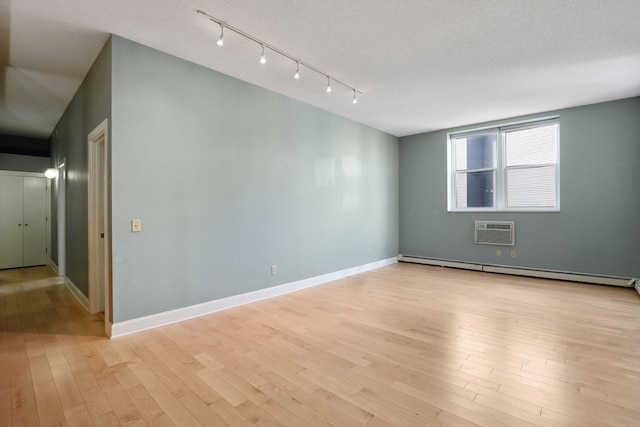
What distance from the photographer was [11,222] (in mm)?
6203

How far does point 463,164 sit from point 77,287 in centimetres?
703

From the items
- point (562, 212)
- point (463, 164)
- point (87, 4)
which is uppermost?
point (87, 4)

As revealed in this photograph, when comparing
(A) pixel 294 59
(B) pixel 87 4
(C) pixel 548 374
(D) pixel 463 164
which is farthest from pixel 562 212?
(B) pixel 87 4

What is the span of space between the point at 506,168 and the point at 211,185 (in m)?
5.29

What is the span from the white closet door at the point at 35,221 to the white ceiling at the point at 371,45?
2.59m

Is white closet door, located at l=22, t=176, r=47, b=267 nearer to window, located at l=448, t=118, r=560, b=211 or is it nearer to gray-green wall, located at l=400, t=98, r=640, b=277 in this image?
window, located at l=448, t=118, r=560, b=211

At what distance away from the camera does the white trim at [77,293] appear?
144 inches

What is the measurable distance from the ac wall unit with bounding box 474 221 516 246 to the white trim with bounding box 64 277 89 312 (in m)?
6.38

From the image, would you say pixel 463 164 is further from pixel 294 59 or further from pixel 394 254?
pixel 294 59

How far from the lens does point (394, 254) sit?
6848mm

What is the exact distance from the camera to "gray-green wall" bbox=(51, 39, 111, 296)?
10.1 feet

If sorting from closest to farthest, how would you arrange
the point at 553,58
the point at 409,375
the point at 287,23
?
1. the point at 409,375
2. the point at 287,23
3. the point at 553,58

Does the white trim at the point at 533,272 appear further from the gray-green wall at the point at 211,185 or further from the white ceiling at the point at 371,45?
the white ceiling at the point at 371,45

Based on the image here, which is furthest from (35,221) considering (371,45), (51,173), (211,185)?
(371,45)
